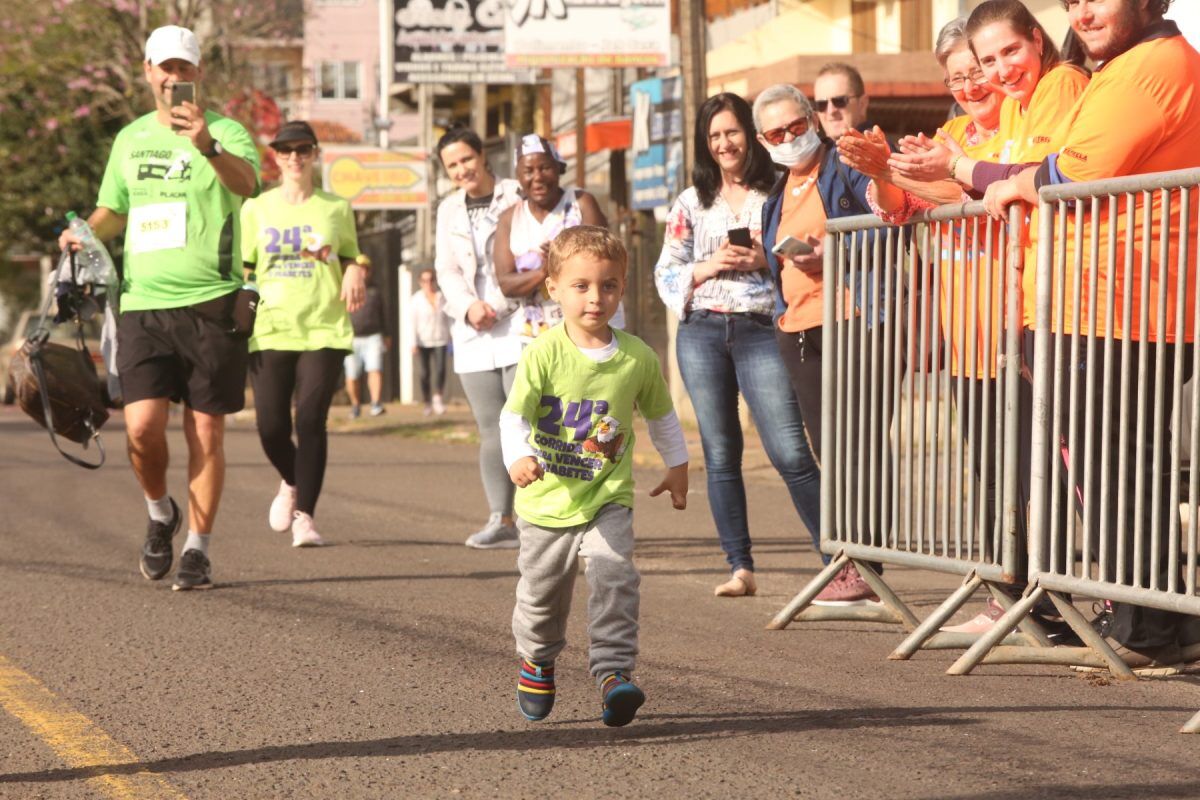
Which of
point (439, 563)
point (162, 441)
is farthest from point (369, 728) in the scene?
point (439, 563)

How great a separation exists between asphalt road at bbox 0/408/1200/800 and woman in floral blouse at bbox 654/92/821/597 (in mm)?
436

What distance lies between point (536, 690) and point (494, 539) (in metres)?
4.31

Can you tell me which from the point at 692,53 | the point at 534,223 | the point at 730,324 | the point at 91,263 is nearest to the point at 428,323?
the point at 692,53

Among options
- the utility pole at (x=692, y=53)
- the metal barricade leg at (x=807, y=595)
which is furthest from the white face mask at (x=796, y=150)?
the utility pole at (x=692, y=53)

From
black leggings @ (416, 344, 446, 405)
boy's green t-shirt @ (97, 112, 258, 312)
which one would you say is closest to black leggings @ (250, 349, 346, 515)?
boy's green t-shirt @ (97, 112, 258, 312)

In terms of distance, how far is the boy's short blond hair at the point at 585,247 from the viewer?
4.99 meters

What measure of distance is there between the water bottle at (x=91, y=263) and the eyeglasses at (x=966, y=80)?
3.39m

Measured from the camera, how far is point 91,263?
7.79m

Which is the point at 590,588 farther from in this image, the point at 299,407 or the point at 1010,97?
the point at 299,407

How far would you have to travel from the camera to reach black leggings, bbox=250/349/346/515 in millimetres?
9164

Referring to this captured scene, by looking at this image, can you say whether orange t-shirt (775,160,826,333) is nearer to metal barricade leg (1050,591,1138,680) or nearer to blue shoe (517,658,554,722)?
metal barricade leg (1050,591,1138,680)

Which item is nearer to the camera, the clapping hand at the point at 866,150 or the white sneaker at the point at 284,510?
the clapping hand at the point at 866,150

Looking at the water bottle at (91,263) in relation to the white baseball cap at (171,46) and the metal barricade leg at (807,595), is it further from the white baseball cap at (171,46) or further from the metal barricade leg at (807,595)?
the metal barricade leg at (807,595)

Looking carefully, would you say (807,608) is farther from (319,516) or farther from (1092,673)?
(319,516)
